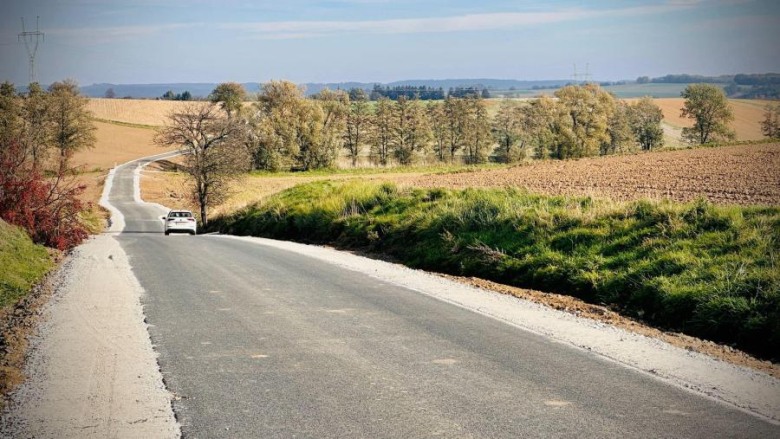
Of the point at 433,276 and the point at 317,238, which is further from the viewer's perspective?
the point at 317,238

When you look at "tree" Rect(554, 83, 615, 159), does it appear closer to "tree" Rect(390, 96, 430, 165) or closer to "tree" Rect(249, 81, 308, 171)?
"tree" Rect(390, 96, 430, 165)

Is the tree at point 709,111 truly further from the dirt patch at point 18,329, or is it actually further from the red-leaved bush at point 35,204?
the dirt patch at point 18,329

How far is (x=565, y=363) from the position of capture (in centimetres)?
723

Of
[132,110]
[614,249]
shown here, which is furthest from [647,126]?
[132,110]

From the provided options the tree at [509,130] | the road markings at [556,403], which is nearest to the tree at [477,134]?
the tree at [509,130]

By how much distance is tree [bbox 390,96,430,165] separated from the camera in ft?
307

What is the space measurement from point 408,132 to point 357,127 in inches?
362

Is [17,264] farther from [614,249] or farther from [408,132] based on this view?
[408,132]

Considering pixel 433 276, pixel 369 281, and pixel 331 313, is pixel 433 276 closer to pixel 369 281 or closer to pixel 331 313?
pixel 369 281

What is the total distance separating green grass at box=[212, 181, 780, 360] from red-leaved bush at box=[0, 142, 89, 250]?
27.5 ft

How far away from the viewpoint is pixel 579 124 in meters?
90.8

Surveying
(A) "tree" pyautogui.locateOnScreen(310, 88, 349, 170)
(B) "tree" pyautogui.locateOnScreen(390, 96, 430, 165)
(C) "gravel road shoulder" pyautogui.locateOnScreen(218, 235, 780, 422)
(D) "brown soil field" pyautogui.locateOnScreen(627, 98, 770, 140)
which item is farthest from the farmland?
(C) "gravel road shoulder" pyautogui.locateOnScreen(218, 235, 780, 422)

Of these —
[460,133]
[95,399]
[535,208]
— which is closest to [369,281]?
[535,208]

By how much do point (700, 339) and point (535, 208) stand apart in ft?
23.6
